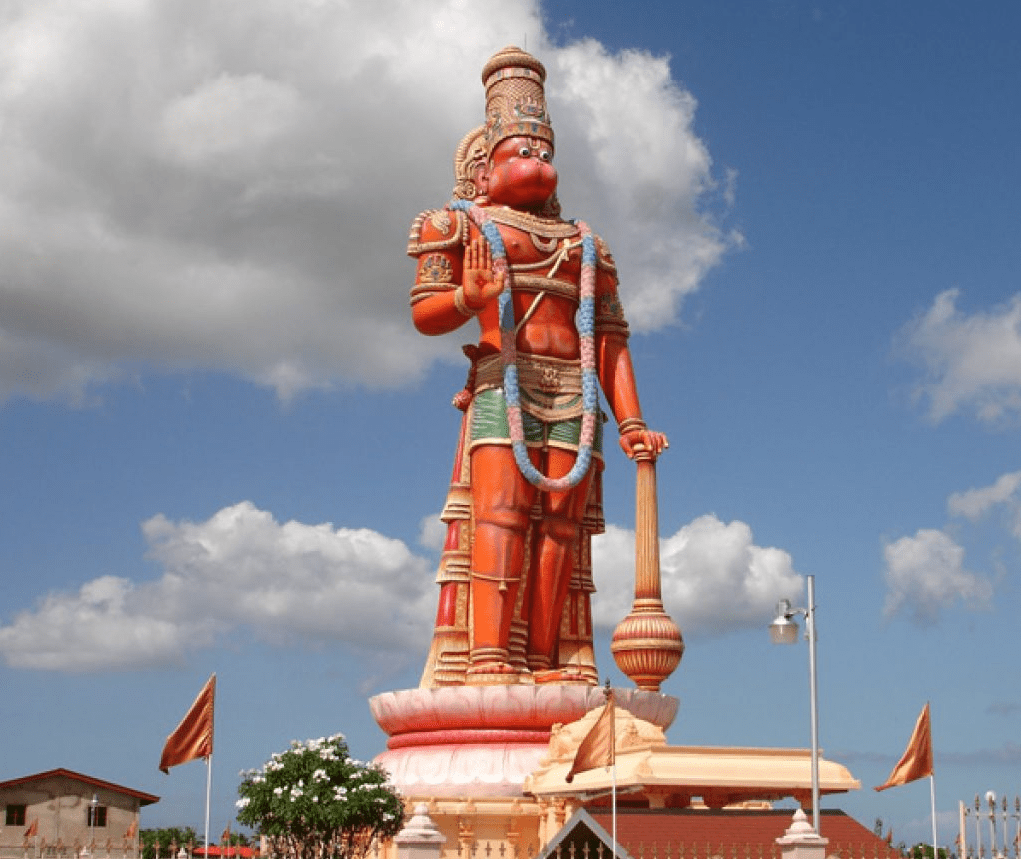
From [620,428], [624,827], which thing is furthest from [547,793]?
[620,428]

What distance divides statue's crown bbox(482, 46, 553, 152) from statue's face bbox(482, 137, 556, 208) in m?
0.17

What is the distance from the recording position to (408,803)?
69.9 ft

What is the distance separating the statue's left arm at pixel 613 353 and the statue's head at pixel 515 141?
137 cm

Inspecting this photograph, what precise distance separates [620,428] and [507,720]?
16.1ft

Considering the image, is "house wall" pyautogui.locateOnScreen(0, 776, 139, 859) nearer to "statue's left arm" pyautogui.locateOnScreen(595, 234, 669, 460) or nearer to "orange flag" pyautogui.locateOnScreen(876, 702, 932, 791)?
"statue's left arm" pyautogui.locateOnScreen(595, 234, 669, 460)

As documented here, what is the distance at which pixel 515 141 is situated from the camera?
A: 2381 centimetres

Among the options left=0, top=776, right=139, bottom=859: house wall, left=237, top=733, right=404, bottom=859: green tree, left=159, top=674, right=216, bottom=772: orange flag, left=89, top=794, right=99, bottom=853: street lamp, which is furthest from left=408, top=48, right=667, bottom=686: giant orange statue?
left=0, top=776, right=139, bottom=859: house wall

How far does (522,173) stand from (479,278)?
210 cm

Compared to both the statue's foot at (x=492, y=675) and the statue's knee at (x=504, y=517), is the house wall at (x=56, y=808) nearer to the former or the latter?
the statue's foot at (x=492, y=675)

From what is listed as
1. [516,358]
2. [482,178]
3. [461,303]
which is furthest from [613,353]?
[482,178]

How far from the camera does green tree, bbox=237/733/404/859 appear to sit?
19359 mm

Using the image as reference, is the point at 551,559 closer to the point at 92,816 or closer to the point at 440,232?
the point at 440,232

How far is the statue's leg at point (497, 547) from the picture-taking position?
22328mm

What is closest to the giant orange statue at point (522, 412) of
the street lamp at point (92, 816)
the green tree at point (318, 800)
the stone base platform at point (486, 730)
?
the stone base platform at point (486, 730)
